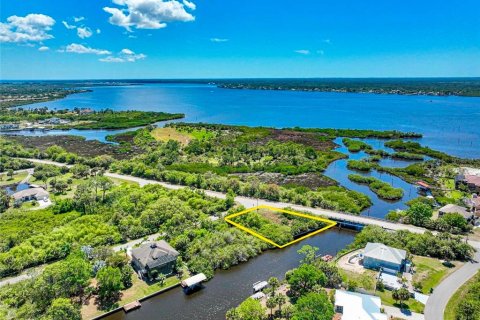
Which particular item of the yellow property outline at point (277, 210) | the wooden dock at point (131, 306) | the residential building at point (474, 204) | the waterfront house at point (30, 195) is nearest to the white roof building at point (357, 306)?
the yellow property outline at point (277, 210)

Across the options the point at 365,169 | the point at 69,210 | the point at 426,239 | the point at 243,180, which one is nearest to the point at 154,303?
the point at 69,210

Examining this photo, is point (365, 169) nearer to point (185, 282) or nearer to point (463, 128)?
point (185, 282)

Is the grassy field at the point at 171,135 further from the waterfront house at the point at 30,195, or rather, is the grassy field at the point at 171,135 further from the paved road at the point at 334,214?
the waterfront house at the point at 30,195

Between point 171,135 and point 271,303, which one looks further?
point 171,135

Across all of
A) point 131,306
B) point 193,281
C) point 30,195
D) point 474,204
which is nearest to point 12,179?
point 30,195

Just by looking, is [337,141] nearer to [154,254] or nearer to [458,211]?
[458,211]

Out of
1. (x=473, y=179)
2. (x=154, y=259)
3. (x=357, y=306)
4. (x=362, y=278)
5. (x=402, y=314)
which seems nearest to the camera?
(x=357, y=306)
